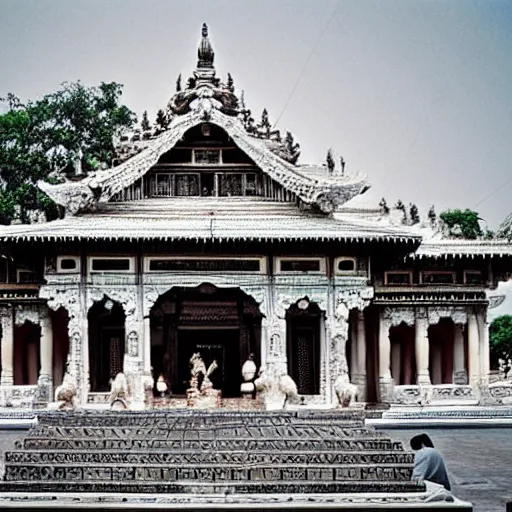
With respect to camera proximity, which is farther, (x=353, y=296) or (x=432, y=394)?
(x=432, y=394)

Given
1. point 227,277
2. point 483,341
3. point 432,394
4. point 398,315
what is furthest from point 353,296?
point 483,341

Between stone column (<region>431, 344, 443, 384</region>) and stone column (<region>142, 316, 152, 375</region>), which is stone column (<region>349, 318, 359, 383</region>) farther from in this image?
stone column (<region>142, 316, 152, 375</region>)

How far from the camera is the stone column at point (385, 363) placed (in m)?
26.2

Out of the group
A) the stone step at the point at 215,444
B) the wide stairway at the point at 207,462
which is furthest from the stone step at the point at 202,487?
the stone step at the point at 215,444

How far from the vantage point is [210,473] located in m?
12.5

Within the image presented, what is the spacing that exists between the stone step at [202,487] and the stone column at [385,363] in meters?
13.8

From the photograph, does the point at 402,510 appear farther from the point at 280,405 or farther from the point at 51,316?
the point at 51,316

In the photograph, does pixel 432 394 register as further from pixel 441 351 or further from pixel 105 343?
pixel 105 343

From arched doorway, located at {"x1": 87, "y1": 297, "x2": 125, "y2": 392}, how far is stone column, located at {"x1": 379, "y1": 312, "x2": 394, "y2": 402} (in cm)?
649

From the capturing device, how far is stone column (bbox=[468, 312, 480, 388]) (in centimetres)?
2668

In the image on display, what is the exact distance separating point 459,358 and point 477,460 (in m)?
9.42

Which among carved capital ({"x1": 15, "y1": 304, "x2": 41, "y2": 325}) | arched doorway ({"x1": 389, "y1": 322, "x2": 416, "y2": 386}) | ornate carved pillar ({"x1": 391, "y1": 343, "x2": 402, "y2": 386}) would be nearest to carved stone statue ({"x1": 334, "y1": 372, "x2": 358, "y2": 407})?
ornate carved pillar ({"x1": 391, "y1": 343, "x2": 402, "y2": 386})

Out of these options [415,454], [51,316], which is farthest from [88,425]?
[51,316]

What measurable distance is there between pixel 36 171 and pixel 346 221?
18.8 m
